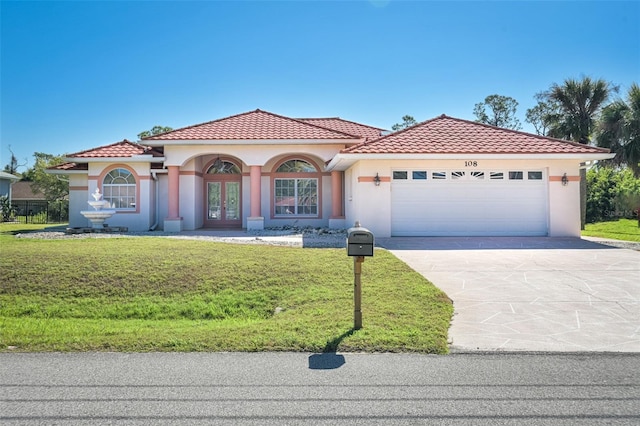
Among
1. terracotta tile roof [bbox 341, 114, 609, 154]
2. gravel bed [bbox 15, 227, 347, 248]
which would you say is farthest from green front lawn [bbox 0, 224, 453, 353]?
Answer: terracotta tile roof [bbox 341, 114, 609, 154]

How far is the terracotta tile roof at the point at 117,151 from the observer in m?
20.0

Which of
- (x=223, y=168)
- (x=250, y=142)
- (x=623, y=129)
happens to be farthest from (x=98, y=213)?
(x=623, y=129)

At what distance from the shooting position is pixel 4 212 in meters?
31.3

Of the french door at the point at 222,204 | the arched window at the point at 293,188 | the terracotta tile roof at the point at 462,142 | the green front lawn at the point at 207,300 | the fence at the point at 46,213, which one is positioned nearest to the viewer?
the green front lawn at the point at 207,300

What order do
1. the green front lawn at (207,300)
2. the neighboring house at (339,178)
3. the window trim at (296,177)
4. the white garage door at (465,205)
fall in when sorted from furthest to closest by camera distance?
the window trim at (296,177) < the white garage door at (465,205) < the neighboring house at (339,178) < the green front lawn at (207,300)

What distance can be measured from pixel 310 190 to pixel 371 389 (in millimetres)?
17643

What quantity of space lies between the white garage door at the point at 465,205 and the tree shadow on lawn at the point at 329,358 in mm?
11294

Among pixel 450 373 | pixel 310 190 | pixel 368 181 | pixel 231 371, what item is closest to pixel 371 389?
pixel 450 373

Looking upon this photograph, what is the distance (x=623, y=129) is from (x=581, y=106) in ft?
8.11

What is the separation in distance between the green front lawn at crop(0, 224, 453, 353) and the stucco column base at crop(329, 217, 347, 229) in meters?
8.04

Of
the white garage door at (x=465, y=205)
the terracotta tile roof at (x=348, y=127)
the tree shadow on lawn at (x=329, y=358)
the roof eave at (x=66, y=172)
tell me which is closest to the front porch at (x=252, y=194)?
the terracotta tile roof at (x=348, y=127)

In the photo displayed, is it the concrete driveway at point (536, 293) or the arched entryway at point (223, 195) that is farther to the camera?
the arched entryway at point (223, 195)

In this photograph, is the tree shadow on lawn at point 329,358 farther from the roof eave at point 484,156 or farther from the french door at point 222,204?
the french door at point 222,204

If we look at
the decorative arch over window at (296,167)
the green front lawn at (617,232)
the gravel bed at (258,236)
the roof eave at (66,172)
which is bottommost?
the green front lawn at (617,232)
